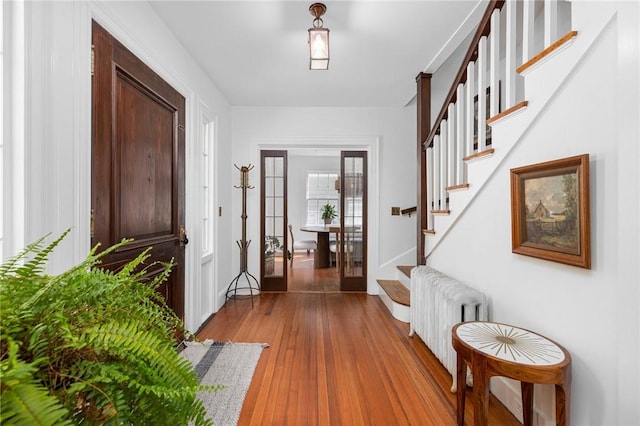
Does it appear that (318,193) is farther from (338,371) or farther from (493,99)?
(493,99)

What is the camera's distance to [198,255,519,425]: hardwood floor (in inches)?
61.5

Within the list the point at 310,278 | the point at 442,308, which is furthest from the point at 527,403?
the point at 310,278

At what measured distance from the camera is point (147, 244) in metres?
1.88

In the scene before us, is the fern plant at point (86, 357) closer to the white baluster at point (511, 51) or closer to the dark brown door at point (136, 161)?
the dark brown door at point (136, 161)

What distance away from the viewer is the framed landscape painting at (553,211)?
3.74ft

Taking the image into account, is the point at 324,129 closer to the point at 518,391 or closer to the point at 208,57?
the point at 208,57

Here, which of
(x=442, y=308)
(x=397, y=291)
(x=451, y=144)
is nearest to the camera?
(x=442, y=308)

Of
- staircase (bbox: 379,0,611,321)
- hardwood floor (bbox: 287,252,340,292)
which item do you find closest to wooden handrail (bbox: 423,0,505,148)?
staircase (bbox: 379,0,611,321)

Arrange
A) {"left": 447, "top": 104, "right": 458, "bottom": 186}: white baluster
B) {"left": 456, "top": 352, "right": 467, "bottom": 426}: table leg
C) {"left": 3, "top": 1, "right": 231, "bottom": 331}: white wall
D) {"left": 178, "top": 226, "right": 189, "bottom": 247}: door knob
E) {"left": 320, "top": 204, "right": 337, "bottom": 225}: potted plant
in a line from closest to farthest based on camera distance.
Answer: {"left": 3, "top": 1, "right": 231, "bottom": 331}: white wall → {"left": 456, "top": 352, "right": 467, "bottom": 426}: table leg → {"left": 447, "top": 104, "right": 458, "bottom": 186}: white baluster → {"left": 178, "top": 226, "right": 189, "bottom": 247}: door knob → {"left": 320, "top": 204, "right": 337, "bottom": 225}: potted plant

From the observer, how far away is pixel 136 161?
1.78 m

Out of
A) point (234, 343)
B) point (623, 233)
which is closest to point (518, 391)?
point (623, 233)

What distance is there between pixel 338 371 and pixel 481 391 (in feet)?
3.30

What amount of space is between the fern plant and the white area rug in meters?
1.09

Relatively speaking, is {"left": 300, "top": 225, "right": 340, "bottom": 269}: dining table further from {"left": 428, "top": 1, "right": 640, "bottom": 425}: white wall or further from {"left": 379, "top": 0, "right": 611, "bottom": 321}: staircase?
{"left": 428, "top": 1, "right": 640, "bottom": 425}: white wall
